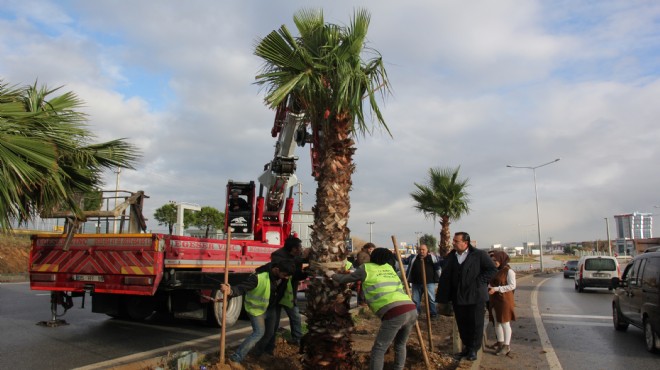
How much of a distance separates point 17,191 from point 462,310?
5.60 metres

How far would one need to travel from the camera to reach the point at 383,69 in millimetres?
6465

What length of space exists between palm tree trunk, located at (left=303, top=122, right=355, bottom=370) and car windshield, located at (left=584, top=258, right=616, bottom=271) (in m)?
18.5

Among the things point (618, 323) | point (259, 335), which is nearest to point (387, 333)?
point (259, 335)

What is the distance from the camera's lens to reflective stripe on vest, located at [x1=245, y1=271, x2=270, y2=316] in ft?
20.9

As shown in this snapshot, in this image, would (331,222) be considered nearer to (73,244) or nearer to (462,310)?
(462,310)

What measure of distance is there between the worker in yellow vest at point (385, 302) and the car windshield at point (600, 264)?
60.9 ft

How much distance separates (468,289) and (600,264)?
17359mm

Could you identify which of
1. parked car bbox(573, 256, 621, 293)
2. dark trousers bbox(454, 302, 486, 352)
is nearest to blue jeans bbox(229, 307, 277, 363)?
dark trousers bbox(454, 302, 486, 352)

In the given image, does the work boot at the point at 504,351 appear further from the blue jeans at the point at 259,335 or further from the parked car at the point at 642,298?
the blue jeans at the point at 259,335

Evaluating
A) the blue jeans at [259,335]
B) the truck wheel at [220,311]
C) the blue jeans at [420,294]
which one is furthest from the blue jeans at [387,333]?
the blue jeans at [420,294]

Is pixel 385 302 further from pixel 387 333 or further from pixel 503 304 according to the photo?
pixel 503 304

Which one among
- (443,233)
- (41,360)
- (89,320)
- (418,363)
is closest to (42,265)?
(89,320)

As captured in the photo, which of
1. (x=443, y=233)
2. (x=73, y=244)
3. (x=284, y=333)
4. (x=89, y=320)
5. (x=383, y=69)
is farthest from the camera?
(x=443, y=233)

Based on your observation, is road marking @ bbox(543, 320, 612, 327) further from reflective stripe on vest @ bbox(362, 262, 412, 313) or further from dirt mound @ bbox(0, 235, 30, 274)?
dirt mound @ bbox(0, 235, 30, 274)
